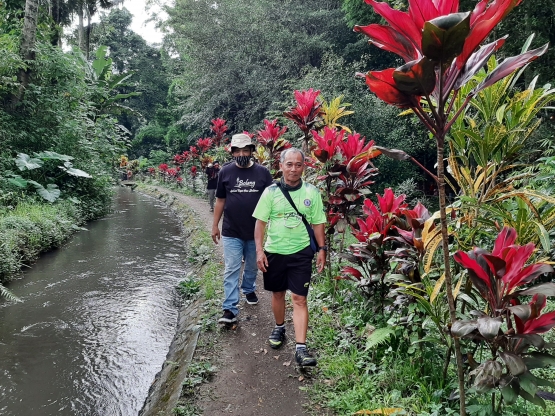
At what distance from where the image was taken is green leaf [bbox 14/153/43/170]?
7.92m

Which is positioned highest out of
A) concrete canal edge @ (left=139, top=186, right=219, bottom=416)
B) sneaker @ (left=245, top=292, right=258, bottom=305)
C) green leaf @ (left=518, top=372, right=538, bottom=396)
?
green leaf @ (left=518, top=372, right=538, bottom=396)

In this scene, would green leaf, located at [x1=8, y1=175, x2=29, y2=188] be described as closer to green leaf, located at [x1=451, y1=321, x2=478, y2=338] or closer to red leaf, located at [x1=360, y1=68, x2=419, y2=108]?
red leaf, located at [x1=360, y1=68, x2=419, y2=108]

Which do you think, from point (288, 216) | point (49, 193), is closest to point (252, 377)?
point (288, 216)

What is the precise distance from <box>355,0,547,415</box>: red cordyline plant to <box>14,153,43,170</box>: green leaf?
8.36 metres

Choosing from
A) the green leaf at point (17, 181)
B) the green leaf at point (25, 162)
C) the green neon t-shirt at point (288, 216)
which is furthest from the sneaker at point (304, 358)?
the green leaf at point (25, 162)

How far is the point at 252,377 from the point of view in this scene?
290 centimetres

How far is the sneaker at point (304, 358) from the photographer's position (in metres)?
2.83

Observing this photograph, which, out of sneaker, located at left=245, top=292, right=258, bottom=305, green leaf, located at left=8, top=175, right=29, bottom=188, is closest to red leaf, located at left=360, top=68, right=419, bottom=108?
sneaker, located at left=245, top=292, right=258, bottom=305

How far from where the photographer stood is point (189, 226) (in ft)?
32.4

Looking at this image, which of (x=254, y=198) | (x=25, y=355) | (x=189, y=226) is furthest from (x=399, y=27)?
(x=189, y=226)

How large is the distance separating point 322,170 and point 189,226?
6.48 m

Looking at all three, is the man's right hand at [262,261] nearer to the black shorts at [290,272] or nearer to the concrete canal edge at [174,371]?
the black shorts at [290,272]

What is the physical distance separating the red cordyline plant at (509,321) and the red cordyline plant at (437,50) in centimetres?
19

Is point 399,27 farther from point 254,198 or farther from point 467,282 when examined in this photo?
point 254,198
